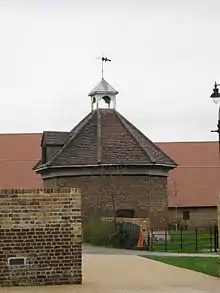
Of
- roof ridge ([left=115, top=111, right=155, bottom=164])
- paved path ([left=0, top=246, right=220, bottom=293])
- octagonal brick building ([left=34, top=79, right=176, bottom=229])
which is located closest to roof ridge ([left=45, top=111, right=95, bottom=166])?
octagonal brick building ([left=34, top=79, right=176, bottom=229])

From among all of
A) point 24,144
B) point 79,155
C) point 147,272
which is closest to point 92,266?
point 147,272

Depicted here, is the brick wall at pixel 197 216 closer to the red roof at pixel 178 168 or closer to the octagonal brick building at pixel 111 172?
the red roof at pixel 178 168

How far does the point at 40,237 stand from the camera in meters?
17.0

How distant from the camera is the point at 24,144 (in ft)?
245

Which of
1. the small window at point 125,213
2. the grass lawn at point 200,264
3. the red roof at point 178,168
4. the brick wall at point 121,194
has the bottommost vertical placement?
the grass lawn at point 200,264

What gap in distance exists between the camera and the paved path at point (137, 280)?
16125mm

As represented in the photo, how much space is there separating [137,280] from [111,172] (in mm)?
31303

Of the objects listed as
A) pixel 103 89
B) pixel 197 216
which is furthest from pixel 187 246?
pixel 197 216

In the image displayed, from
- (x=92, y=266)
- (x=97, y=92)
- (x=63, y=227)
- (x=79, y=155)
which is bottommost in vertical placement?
(x=92, y=266)

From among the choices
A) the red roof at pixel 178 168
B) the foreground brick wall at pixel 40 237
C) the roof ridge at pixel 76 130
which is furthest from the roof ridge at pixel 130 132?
the foreground brick wall at pixel 40 237

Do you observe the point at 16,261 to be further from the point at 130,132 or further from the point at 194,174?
the point at 194,174

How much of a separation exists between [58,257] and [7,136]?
60.3 m

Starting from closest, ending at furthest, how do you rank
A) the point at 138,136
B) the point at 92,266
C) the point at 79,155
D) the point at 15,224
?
the point at 15,224 < the point at 92,266 < the point at 79,155 < the point at 138,136

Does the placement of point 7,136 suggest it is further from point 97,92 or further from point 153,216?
point 153,216
